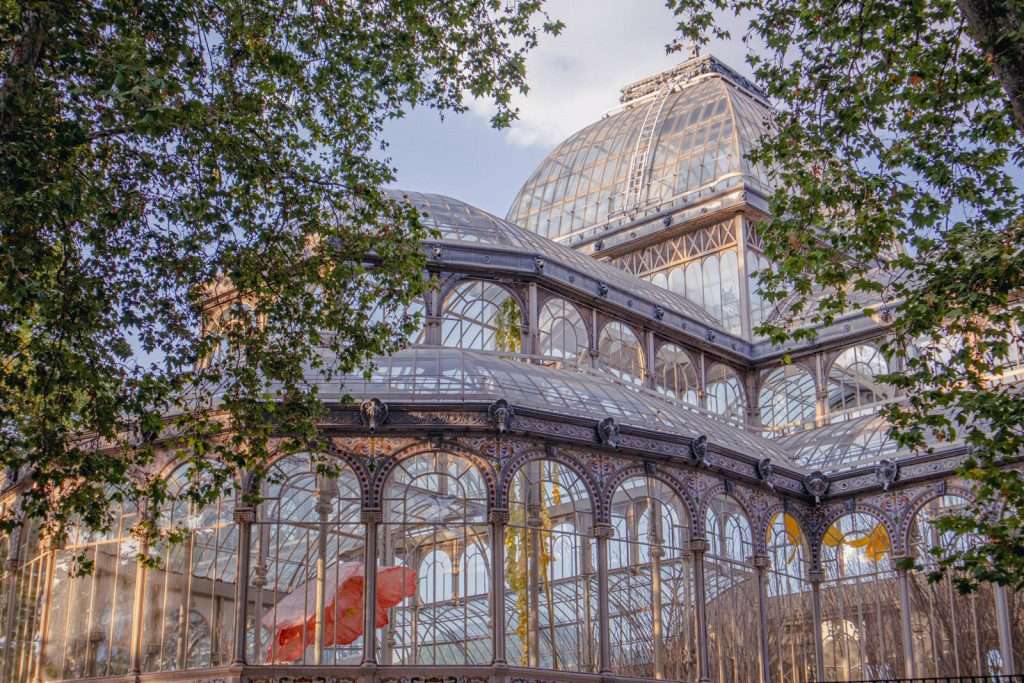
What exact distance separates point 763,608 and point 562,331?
913cm

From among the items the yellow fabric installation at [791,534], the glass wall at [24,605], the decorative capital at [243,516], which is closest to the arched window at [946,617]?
the yellow fabric installation at [791,534]

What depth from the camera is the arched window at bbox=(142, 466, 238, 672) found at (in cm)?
2588

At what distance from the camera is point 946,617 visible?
32219 mm

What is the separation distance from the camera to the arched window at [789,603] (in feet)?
105

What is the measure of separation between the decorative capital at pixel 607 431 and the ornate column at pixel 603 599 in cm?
172

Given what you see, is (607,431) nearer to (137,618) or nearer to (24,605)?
(137,618)

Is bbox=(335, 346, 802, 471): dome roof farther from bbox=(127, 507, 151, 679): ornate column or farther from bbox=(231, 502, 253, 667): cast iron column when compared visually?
bbox=(127, 507, 151, 679): ornate column

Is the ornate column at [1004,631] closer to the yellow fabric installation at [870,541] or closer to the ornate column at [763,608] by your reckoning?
the yellow fabric installation at [870,541]

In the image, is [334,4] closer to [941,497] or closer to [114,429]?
[114,429]

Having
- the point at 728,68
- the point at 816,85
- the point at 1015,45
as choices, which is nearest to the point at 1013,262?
the point at 1015,45

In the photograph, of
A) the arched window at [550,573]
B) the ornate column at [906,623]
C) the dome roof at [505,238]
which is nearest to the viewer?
the arched window at [550,573]

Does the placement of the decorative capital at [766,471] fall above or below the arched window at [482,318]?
below

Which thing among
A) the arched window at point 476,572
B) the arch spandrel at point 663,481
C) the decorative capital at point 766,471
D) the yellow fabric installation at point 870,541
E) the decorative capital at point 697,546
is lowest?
the arched window at point 476,572

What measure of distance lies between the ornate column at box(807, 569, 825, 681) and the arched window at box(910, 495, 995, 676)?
2.12 metres
